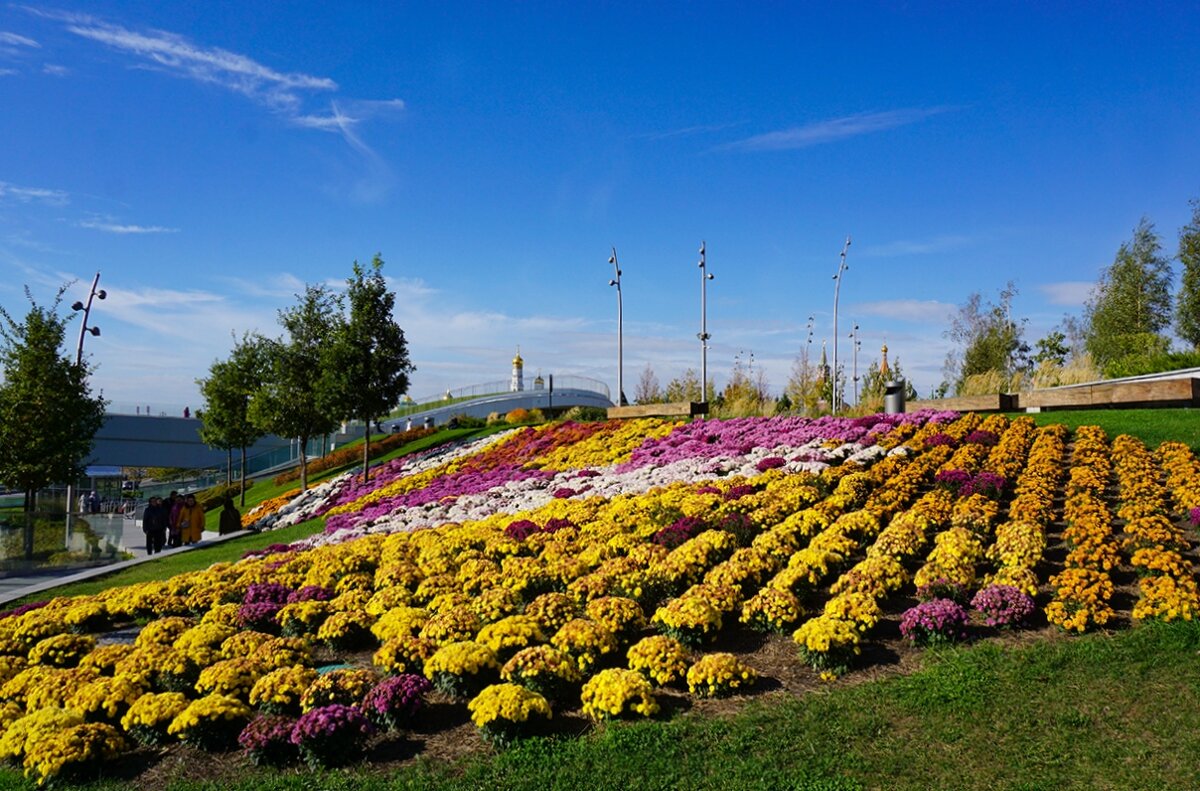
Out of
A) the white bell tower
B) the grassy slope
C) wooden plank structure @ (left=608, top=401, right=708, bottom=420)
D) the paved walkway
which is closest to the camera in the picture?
the grassy slope

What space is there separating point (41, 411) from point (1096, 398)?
82.9 feet

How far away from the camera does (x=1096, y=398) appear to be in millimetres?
18422

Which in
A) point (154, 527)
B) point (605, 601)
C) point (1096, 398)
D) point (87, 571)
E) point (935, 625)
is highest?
point (1096, 398)

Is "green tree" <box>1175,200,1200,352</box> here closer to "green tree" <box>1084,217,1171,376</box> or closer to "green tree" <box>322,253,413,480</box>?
"green tree" <box>1084,217,1171,376</box>

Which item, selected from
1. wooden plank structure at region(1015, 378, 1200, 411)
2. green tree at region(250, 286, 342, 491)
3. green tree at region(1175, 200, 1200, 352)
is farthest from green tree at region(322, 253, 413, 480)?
green tree at region(1175, 200, 1200, 352)

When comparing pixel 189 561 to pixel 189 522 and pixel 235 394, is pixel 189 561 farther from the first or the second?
pixel 235 394

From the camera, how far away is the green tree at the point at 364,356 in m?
28.6

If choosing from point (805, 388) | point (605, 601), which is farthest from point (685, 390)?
point (605, 601)

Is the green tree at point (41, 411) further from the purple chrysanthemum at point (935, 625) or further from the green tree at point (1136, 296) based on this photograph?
the green tree at point (1136, 296)

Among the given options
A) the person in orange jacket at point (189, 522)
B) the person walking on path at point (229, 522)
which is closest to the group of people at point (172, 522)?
the person in orange jacket at point (189, 522)

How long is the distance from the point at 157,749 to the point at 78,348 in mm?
22204

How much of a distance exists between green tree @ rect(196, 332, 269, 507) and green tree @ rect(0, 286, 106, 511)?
12.0 m

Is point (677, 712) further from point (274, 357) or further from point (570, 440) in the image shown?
point (274, 357)

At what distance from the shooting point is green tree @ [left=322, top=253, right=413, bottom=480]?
28.6 metres
